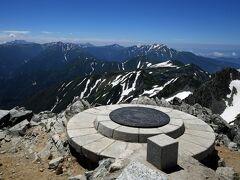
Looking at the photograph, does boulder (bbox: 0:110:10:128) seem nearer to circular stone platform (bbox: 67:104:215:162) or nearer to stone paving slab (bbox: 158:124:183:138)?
circular stone platform (bbox: 67:104:215:162)

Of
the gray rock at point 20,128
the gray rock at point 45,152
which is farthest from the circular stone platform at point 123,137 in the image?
the gray rock at point 20,128

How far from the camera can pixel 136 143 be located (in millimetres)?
14492

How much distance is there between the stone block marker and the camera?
9577 mm

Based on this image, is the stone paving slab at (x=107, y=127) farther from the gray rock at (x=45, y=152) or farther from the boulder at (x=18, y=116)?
the boulder at (x=18, y=116)

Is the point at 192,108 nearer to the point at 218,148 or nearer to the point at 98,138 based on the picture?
the point at 218,148

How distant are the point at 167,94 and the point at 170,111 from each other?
10809 cm

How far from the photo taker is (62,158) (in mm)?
14578

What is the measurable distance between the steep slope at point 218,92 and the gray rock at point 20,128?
80.0 metres

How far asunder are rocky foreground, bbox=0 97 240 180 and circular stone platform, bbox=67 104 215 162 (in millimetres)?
831

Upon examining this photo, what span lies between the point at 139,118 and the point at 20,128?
334 inches

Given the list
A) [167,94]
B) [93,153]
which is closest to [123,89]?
[167,94]

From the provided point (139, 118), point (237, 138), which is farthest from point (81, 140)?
point (237, 138)

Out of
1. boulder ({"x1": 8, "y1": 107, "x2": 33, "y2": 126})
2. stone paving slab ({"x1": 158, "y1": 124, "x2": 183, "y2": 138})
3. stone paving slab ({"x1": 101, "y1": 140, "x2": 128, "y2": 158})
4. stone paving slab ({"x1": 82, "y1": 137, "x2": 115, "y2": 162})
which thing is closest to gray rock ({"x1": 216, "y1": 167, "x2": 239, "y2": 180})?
stone paving slab ({"x1": 158, "y1": 124, "x2": 183, "y2": 138})

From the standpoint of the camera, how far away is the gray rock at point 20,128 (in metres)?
19.2
